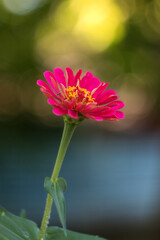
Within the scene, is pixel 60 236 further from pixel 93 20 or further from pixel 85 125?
pixel 85 125

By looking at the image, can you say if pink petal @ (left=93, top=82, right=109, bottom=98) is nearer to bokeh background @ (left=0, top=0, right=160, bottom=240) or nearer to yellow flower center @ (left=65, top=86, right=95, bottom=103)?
A: yellow flower center @ (left=65, top=86, right=95, bottom=103)

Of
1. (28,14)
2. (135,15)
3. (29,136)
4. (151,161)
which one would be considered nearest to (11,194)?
(29,136)

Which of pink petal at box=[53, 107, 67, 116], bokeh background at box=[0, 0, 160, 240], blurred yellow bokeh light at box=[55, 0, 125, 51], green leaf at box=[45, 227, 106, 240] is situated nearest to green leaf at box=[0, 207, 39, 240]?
green leaf at box=[45, 227, 106, 240]

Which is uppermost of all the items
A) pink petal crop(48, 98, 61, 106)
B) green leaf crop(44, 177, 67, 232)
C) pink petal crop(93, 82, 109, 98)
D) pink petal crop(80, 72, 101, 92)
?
pink petal crop(80, 72, 101, 92)

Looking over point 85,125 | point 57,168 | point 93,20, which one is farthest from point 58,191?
point 85,125

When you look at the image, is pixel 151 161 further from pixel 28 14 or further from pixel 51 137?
pixel 28 14

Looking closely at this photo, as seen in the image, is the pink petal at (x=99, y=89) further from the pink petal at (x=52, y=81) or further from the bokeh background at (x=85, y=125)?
the bokeh background at (x=85, y=125)

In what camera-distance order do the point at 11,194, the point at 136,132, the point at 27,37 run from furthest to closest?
the point at 136,132, the point at 27,37, the point at 11,194
